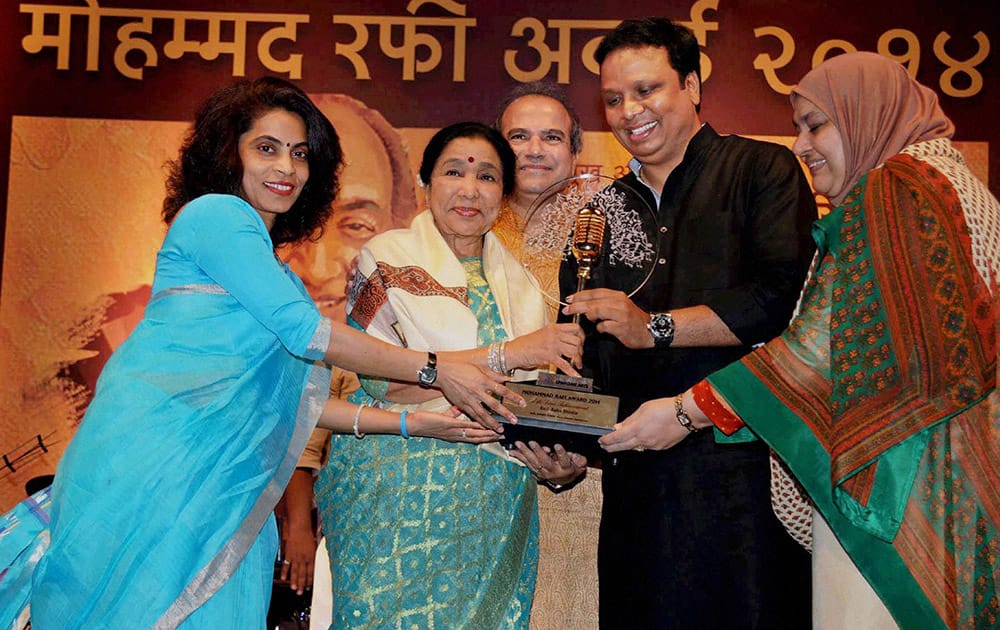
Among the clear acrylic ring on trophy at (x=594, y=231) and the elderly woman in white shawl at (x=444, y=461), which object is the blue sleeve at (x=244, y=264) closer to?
the elderly woman in white shawl at (x=444, y=461)

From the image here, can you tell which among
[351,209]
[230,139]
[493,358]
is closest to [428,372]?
[493,358]

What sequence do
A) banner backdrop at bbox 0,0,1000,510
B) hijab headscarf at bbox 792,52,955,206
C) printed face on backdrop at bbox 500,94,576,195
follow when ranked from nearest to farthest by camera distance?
1. hijab headscarf at bbox 792,52,955,206
2. printed face on backdrop at bbox 500,94,576,195
3. banner backdrop at bbox 0,0,1000,510

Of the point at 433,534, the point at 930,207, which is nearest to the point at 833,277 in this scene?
the point at 930,207

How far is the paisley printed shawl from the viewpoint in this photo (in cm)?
221

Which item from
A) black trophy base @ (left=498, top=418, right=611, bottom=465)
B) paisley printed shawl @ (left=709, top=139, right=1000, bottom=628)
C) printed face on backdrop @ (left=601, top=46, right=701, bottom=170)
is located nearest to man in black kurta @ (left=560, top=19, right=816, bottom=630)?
printed face on backdrop @ (left=601, top=46, right=701, bottom=170)

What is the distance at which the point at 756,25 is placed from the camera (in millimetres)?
5875

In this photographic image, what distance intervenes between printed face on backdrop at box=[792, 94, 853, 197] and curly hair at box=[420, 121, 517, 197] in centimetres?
93

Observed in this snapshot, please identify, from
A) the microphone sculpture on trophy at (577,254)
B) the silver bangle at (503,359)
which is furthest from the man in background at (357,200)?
the silver bangle at (503,359)

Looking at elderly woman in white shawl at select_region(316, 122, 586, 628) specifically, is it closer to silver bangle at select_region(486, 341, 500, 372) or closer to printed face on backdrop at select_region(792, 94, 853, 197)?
silver bangle at select_region(486, 341, 500, 372)

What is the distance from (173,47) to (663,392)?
4160 millimetres

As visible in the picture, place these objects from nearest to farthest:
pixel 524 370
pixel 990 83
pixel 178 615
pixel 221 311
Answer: pixel 178 615 → pixel 221 311 → pixel 524 370 → pixel 990 83

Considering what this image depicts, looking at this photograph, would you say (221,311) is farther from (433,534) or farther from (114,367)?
(433,534)

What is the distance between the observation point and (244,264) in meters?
2.55

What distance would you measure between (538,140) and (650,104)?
724 mm
